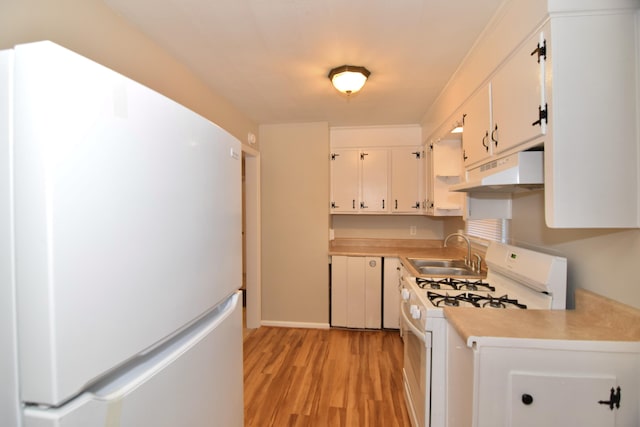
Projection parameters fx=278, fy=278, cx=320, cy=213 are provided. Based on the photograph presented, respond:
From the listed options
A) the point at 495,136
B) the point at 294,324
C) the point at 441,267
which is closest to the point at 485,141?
the point at 495,136

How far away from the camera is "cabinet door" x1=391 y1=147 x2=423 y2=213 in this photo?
323 centimetres

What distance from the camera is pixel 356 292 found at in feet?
10.2

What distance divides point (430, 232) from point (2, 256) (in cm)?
359

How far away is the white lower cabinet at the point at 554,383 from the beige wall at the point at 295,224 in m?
2.26

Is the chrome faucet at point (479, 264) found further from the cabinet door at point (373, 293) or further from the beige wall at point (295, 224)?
the beige wall at point (295, 224)


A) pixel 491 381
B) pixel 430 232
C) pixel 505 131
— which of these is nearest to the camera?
pixel 491 381

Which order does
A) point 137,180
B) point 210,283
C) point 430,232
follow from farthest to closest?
point 430,232 → point 210,283 → point 137,180

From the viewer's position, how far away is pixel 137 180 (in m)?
0.60

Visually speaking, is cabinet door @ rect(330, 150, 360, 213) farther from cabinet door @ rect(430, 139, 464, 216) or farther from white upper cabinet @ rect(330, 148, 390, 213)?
cabinet door @ rect(430, 139, 464, 216)

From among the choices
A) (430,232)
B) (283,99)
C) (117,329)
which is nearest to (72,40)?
(117,329)

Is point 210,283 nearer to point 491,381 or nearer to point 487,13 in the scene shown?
point 491,381

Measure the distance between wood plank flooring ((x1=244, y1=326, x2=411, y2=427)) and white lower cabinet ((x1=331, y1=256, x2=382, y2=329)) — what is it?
135mm

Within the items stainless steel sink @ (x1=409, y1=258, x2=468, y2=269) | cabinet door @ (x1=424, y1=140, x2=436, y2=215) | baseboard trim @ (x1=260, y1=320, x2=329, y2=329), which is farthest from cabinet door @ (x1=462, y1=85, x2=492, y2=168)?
baseboard trim @ (x1=260, y1=320, x2=329, y2=329)

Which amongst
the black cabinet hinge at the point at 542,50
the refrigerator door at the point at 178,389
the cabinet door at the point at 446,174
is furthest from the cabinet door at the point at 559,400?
the cabinet door at the point at 446,174
